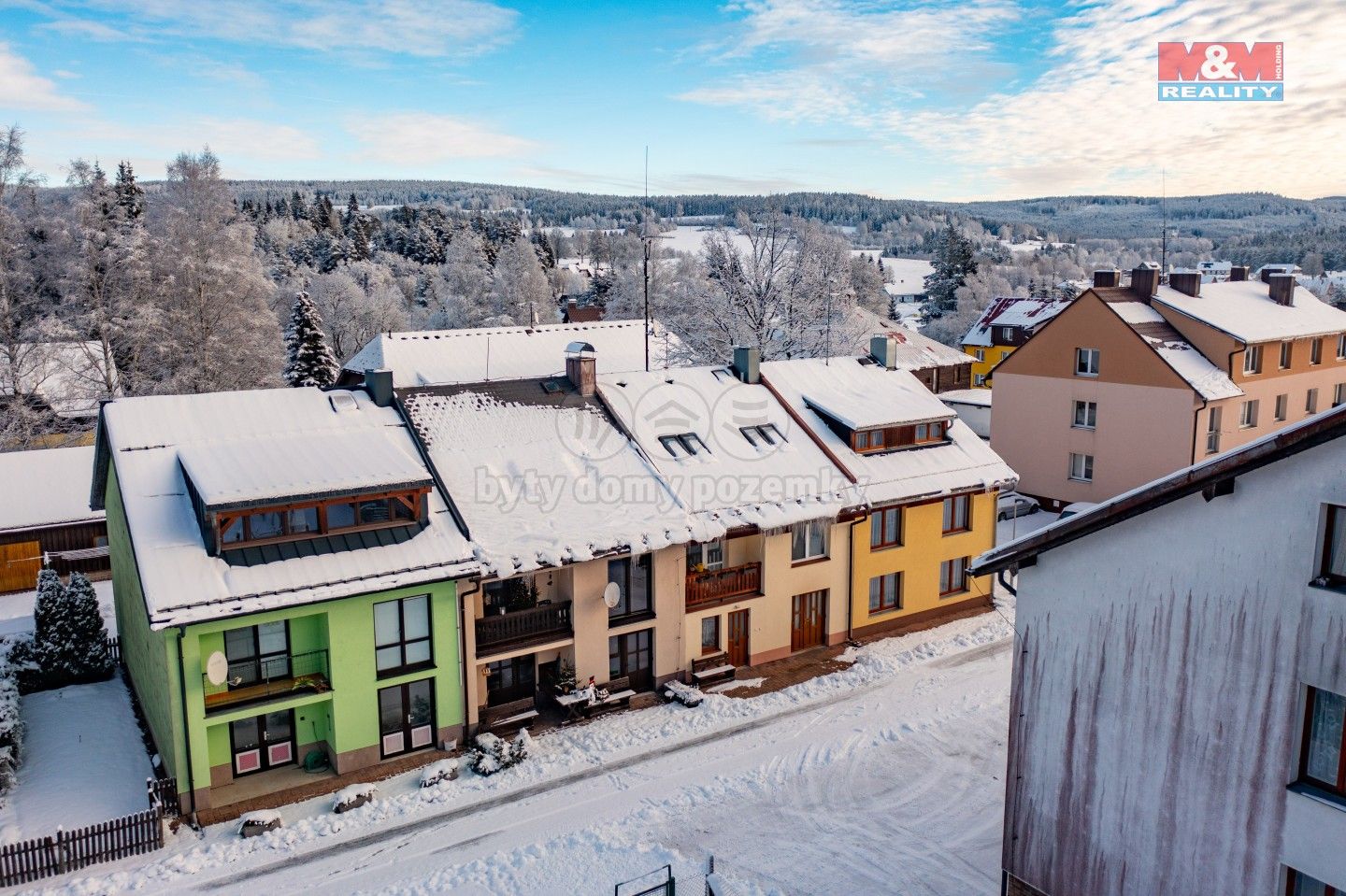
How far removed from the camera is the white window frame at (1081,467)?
36.8m

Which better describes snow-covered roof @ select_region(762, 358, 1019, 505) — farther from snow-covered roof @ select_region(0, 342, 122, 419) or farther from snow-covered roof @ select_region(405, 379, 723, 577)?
snow-covered roof @ select_region(0, 342, 122, 419)

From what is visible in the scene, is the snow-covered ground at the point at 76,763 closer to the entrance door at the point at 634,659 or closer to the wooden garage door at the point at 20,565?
the wooden garage door at the point at 20,565

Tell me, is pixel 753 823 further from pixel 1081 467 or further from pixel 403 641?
pixel 1081 467

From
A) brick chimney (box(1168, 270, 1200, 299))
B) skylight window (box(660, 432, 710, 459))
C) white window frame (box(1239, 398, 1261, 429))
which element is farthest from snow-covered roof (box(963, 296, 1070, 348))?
skylight window (box(660, 432, 710, 459))

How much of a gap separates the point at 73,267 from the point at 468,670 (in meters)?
26.1

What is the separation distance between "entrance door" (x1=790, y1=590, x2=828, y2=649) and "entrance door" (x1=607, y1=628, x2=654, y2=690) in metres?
4.22

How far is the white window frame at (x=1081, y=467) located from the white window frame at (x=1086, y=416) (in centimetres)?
117

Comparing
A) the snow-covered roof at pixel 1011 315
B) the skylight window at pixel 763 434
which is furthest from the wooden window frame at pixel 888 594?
the snow-covered roof at pixel 1011 315

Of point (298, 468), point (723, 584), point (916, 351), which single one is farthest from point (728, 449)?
point (916, 351)

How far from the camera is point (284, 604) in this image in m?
17.4

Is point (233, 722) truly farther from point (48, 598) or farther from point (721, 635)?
point (721, 635)

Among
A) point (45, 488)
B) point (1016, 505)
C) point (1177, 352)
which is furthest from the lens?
point (1016, 505)

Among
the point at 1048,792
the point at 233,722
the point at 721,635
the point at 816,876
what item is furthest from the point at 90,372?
the point at 1048,792

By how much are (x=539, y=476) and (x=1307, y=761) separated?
52.3 ft
